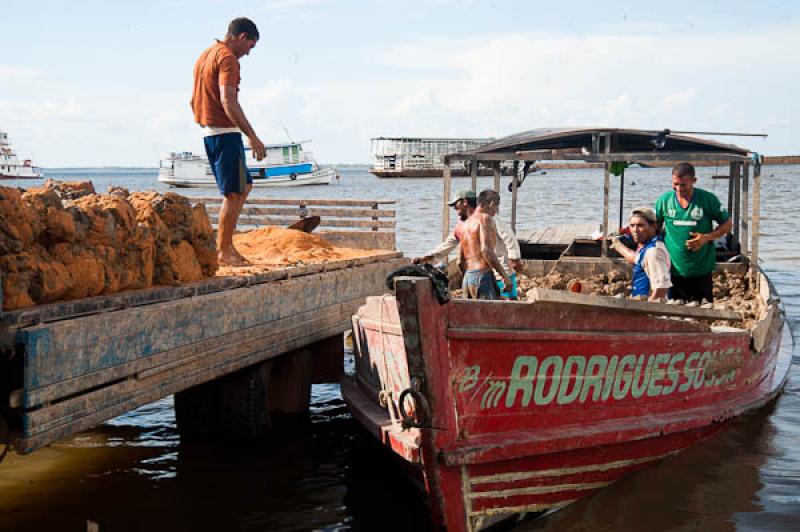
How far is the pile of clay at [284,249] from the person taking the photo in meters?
8.42

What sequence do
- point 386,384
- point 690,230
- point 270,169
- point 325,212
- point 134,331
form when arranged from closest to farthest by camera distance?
point 134,331 → point 386,384 → point 690,230 → point 325,212 → point 270,169

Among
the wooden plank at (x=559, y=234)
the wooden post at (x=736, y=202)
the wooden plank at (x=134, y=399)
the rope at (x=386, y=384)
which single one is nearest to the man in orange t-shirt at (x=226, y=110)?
the wooden plank at (x=134, y=399)

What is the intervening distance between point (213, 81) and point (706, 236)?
4.03 m

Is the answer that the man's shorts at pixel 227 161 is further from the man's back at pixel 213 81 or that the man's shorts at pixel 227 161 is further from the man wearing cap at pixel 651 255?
the man wearing cap at pixel 651 255

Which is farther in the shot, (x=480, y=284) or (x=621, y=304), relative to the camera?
(x=480, y=284)

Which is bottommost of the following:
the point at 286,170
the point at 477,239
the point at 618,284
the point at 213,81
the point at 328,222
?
the point at 618,284

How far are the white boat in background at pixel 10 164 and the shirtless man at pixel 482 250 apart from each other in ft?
288

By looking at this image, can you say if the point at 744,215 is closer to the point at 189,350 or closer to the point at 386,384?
the point at 386,384

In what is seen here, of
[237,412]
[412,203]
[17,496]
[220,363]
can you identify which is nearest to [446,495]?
[220,363]

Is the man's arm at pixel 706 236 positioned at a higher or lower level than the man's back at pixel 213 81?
lower

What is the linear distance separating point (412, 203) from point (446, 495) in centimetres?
4530

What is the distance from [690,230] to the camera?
294 inches

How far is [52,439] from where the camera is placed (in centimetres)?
487

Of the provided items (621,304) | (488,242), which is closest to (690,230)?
(488,242)
